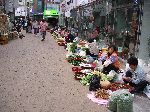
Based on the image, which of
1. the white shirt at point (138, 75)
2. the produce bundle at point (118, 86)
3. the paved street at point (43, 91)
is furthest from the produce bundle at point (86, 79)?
the white shirt at point (138, 75)

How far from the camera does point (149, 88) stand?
9898 millimetres

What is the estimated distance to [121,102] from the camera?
7.46 metres

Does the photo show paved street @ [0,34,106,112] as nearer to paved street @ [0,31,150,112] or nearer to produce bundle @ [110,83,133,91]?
paved street @ [0,31,150,112]

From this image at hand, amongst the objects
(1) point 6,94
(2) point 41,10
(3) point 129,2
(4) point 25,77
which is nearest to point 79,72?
(4) point 25,77

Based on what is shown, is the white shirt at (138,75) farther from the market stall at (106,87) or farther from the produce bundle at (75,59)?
the produce bundle at (75,59)

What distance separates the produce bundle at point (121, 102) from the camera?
7441mm

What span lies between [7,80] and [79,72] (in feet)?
9.30

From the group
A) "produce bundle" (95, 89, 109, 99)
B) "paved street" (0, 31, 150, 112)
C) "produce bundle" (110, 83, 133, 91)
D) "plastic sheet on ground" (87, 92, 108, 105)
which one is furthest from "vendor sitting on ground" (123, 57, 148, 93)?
"plastic sheet on ground" (87, 92, 108, 105)

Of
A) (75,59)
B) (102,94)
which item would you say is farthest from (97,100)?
(75,59)

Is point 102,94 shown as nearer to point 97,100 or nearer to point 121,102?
point 97,100

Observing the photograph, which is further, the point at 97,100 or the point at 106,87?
the point at 106,87

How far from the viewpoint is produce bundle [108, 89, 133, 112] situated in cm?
744

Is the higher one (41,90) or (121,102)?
(121,102)

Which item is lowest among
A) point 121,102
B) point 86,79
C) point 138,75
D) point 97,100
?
point 97,100
